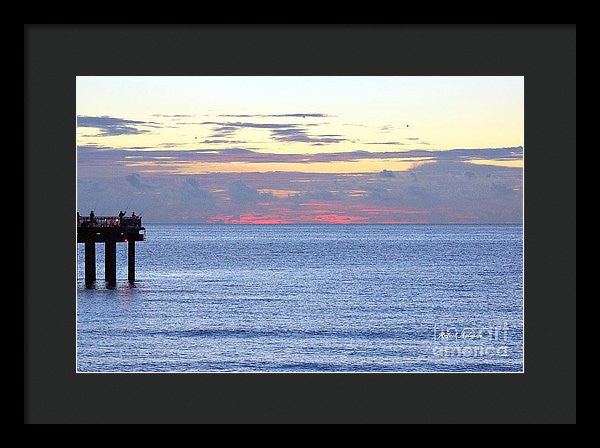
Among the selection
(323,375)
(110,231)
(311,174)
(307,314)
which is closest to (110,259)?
(110,231)

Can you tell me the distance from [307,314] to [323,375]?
24023 mm

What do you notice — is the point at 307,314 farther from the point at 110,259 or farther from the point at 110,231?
the point at 110,231

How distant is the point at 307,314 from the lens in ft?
93.7

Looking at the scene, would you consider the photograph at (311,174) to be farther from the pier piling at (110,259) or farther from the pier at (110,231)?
the pier at (110,231)

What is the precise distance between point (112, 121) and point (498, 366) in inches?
1206

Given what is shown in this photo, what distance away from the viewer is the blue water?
22391mm

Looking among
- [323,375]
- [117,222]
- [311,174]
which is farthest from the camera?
[311,174]

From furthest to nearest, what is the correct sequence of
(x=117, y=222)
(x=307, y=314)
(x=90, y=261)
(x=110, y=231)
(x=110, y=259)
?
1. (x=307, y=314)
2. (x=90, y=261)
3. (x=110, y=259)
4. (x=117, y=222)
5. (x=110, y=231)

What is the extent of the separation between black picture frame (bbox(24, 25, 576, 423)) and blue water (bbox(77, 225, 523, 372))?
13253 millimetres

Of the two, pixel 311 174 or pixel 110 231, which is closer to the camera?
pixel 110 231

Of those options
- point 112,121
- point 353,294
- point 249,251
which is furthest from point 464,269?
point 112,121

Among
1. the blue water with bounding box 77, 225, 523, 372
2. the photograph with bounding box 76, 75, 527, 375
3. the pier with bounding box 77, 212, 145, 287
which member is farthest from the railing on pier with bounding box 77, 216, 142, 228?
the photograph with bounding box 76, 75, 527, 375

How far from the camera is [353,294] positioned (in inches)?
1319
